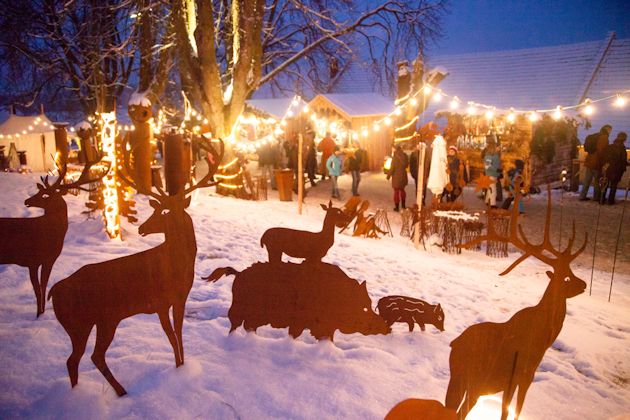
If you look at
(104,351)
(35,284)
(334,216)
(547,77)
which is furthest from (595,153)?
(35,284)

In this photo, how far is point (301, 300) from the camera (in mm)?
3943

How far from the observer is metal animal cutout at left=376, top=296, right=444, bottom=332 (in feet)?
14.1

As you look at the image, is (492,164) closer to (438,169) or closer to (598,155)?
(598,155)

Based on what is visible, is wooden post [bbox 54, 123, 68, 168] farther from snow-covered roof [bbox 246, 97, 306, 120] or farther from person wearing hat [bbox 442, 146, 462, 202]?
snow-covered roof [bbox 246, 97, 306, 120]

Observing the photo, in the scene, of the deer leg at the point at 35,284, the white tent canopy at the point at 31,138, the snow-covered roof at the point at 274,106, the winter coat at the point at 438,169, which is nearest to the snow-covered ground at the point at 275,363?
the deer leg at the point at 35,284

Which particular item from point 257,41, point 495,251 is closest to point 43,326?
point 495,251

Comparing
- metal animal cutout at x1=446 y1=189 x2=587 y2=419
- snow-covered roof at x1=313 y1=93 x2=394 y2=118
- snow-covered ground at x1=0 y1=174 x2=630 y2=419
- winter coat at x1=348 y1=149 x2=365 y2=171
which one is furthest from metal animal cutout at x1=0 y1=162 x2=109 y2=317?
snow-covered roof at x1=313 y1=93 x2=394 y2=118

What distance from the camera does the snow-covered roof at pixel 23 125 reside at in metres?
20.4

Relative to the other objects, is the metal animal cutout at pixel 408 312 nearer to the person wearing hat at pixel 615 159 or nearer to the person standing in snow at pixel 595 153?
the person wearing hat at pixel 615 159

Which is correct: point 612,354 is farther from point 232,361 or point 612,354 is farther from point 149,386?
point 149,386

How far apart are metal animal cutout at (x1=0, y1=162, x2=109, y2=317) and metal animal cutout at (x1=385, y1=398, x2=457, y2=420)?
11.1 feet

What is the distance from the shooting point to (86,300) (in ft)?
9.78

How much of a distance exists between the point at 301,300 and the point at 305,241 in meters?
0.67

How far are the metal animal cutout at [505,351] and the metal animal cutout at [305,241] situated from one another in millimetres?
1811
